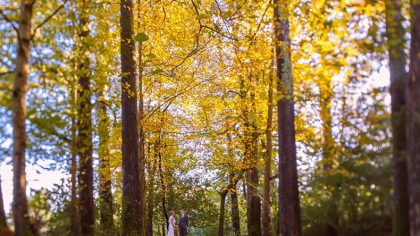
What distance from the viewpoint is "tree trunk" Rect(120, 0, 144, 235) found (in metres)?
11.4

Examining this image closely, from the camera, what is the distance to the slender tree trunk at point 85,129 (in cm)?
845

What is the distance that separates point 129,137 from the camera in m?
12.0

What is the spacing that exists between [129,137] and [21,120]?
5.01m

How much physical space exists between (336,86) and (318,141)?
1106 mm

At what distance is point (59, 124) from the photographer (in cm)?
785

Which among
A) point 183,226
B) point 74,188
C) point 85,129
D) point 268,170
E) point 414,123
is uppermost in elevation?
point 85,129

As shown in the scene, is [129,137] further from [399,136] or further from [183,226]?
[183,226]

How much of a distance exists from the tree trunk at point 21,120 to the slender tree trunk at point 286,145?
173 inches

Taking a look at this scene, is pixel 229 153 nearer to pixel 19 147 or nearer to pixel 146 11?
pixel 146 11

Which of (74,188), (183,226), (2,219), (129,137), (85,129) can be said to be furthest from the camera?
(183,226)

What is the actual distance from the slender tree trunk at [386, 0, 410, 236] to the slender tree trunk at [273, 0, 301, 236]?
7.01 feet

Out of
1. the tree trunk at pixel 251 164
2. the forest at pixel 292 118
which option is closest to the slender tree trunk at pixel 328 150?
the forest at pixel 292 118

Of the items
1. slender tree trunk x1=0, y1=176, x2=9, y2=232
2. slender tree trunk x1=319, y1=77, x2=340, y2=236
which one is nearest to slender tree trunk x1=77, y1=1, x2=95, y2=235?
slender tree trunk x1=0, y1=176, x2=9, y2=232

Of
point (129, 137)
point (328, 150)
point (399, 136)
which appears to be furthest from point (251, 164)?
point (399, 136)
